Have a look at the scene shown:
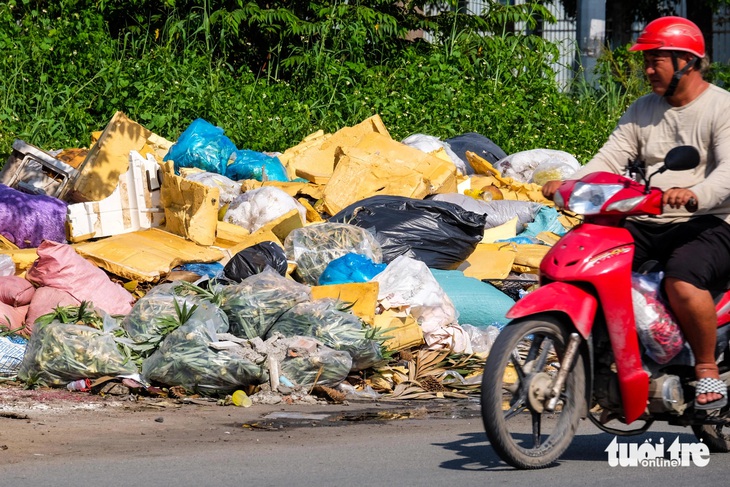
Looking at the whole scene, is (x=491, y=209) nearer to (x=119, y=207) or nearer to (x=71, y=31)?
(x=119, y=207)

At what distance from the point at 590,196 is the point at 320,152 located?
628cm

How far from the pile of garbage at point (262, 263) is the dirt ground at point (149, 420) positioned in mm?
173

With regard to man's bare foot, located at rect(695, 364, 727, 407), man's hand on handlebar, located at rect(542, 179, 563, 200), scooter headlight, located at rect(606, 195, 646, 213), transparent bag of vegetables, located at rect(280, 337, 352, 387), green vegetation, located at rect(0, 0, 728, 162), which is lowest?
transparent bag of vegetables, located at rect(280, 337, 352, 387)

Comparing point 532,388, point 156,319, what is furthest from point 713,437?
point 156,319

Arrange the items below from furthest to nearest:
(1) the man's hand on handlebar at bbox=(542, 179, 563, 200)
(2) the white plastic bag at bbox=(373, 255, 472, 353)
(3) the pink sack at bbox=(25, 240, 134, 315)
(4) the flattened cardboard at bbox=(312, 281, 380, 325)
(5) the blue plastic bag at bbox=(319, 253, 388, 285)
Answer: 1. (5) the blue plastic bag at bbox=(319, 253, 388, 285)
2. (2) the white plastic bag at bbox=(373, 255, 472, 353)
3. (3) the pink sack at bbox=(25, 240, 134, 315)
4. (4) the flattened cardboard at bbox=(312, 281, 380, 325)
5. (1) the man's hand on handlebar at bbox=(542, 179, 563, 200)

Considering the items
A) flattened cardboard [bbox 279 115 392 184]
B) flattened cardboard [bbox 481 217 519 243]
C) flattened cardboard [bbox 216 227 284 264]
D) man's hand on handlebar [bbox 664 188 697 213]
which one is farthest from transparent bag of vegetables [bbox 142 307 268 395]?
flattened cardboard [bbox 279 115 392 184]

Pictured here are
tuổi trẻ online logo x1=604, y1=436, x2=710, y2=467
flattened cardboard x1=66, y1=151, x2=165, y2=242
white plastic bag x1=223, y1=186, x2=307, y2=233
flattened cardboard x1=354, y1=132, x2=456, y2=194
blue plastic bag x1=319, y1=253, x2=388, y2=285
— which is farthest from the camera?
flattened cardboard x1=354, y1=132, x2=456, y2=194

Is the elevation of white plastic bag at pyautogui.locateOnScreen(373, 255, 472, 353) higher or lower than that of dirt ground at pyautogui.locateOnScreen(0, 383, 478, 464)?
higher

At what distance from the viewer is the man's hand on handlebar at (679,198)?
153 inches

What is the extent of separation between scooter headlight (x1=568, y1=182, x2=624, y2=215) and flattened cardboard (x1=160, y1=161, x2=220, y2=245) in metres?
4.30

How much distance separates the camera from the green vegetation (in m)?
11.2

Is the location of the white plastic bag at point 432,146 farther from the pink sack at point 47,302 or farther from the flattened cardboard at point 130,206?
the pink sack at point 47,302

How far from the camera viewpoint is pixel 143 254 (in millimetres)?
7367

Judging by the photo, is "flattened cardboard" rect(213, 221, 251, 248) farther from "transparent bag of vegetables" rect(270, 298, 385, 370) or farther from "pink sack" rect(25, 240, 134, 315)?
"transparent bag of vegetables" rect(270, 298, 385, 370)
